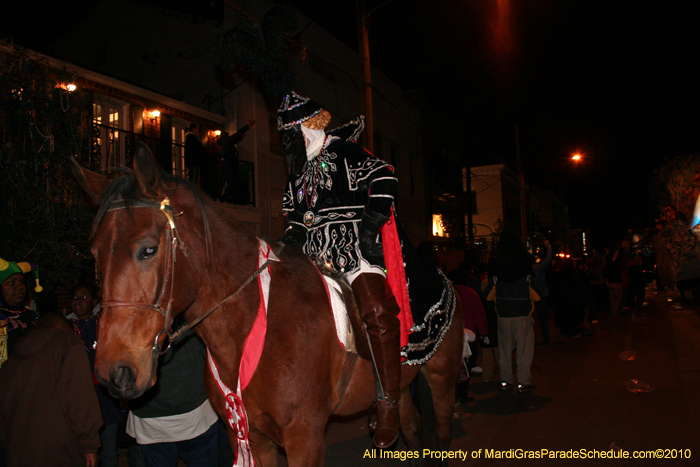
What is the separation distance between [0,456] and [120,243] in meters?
3.14

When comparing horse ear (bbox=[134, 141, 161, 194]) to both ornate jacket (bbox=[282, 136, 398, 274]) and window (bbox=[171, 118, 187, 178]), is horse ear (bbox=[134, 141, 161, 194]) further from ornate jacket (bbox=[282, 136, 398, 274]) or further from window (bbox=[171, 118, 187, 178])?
window (bbox=[171, 118, 187, 178])

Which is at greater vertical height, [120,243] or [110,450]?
[120,243]

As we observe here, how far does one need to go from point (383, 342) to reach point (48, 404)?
259 centimetres

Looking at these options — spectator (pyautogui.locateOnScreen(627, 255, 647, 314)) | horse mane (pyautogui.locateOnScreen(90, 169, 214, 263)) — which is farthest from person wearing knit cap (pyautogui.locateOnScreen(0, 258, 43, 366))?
spectator (pyautogui.locateOnScreen(627, 255, 647, 314))

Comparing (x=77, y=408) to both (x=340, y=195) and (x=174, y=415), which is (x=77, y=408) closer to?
(x=174, y=415)

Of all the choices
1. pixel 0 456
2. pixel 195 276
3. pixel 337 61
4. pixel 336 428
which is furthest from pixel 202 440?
pixel 337 61

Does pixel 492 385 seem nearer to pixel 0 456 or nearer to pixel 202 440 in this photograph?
pixel 202 440

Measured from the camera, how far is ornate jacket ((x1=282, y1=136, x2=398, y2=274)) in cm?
324

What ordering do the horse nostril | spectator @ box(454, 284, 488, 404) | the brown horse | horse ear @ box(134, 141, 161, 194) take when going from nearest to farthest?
1. the horse nostril
2. the brown horse
3. horse ear @ box(134, 141, 161, 194)
4. spectator @ box(454, 284, 488, 404)

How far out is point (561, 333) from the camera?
14.5 m

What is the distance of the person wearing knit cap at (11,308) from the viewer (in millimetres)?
4305

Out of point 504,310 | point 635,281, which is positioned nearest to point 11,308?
point 504,310

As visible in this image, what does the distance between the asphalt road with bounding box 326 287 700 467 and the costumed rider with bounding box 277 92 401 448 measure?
278 centimetres

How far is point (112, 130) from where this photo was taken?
11.5 metres
